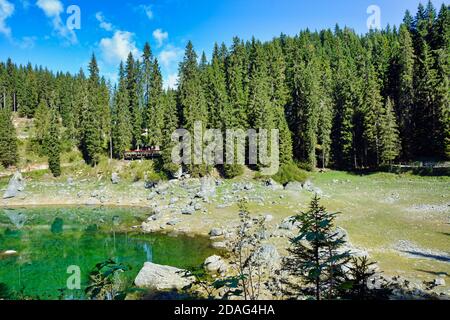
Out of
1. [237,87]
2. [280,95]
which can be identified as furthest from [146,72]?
[280,95]

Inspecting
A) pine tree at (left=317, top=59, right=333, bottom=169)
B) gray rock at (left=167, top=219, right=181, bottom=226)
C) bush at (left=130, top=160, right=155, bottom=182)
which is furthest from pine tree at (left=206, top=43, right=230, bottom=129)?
gray rock at (left=167, top=219, right=181, bottom=226)

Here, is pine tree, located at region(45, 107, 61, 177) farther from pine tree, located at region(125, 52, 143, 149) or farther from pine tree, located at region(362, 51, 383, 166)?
pine tree, located at region(362, 51, 383, 166)

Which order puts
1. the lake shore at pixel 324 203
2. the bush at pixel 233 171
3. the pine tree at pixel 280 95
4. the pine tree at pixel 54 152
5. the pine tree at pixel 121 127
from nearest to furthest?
1. the lake shore at pixel 324 203
2. the bush at pixel 233 171
3. the pine tree at pixel 280 95
4. the pine tree at pixel 54 152
5. the pine tree at pixel 121 127

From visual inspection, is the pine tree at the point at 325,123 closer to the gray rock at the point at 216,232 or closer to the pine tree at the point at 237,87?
the pine tree at the point at 237,87

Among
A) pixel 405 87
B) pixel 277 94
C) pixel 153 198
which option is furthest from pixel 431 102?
pixel 153 198

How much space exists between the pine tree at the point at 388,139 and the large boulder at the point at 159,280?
136 ft

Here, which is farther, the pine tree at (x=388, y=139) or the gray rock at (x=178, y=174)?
the gray rock at (x=178, y=174)

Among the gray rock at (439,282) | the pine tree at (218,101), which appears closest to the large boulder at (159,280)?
the gray rock at (439,282)

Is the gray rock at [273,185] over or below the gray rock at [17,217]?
over

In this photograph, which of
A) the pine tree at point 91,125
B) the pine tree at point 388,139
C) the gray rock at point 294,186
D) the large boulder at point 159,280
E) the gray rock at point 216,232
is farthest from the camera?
the pine tree at point 91,125

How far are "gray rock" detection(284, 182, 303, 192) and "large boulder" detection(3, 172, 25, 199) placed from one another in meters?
39.9

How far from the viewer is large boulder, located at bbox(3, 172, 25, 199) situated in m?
47.8

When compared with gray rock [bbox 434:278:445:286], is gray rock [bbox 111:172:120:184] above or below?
above

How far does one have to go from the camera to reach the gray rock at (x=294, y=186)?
134 feet
